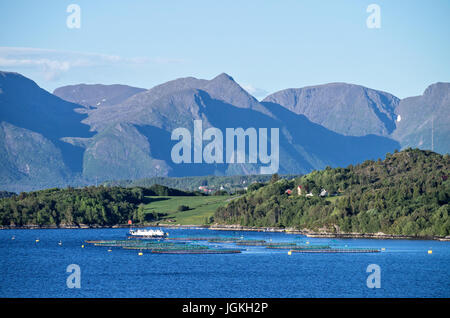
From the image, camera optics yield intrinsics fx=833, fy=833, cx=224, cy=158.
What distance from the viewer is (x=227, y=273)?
459 feet

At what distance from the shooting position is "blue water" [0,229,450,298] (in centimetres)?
11788

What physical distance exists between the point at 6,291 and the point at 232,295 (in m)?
33.0

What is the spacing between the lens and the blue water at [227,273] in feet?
387

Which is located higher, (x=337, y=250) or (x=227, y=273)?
(x=337, y=250)

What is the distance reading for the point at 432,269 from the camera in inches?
5679
